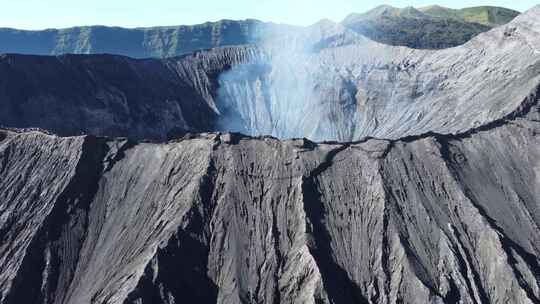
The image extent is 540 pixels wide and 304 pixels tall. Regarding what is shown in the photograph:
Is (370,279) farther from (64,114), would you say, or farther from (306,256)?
(64,114)

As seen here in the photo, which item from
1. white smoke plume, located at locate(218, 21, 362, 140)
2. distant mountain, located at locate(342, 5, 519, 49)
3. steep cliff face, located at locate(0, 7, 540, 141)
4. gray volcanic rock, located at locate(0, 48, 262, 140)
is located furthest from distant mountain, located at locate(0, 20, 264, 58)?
gray volcanic rock, located at locate(0, 48, 262, 140)

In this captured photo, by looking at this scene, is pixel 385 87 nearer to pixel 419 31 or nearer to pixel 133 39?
pixel 419 31

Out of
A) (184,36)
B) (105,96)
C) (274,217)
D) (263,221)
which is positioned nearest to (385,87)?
(105,96)

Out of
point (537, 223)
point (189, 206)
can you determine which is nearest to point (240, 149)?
point (189, 206)

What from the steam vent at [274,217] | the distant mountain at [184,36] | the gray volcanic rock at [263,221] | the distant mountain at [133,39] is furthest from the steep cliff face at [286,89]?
the distant mountain at [133,39]

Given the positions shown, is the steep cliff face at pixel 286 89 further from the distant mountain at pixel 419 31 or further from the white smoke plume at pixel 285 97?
the distant mountain at pixel 419 31

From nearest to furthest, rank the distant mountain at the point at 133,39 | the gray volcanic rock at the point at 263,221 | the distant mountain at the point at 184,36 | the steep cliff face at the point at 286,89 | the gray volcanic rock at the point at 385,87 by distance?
the gray volcanic rock at the point at 263,221, the gray volcanic rock at the point at 385,87, the steep cliff face at the point at 286,89, the distant mountain at the point at 184,36, the distant mountain at the point at 133,39

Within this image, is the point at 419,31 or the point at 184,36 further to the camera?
the point at 184,36
